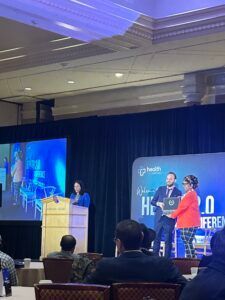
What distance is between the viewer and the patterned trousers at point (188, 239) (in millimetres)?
8648

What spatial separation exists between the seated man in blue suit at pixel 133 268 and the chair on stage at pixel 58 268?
2097 millimetres

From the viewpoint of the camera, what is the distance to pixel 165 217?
9.05 metres

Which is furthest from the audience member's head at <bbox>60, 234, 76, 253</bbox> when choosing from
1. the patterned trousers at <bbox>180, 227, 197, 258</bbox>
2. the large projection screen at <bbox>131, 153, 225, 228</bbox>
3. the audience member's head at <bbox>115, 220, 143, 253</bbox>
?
the patterned trousers at <bbox>180, 227, 197, 258</bbox>

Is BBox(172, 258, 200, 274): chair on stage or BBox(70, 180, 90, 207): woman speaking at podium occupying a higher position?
BBox(70, 180, 90, 207): woman speaking at podium

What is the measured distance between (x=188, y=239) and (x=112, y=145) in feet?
8.41

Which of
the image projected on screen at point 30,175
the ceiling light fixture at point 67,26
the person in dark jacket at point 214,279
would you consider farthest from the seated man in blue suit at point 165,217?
the person in dark jacket at point 214,279

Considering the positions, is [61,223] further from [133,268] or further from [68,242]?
[133,268]

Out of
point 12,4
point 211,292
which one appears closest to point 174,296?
point 211,292

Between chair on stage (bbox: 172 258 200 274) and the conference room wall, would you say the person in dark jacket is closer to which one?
chair on stage (bbox: 172 258 200 274)

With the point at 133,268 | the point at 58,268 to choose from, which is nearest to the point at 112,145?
the point at 58,268

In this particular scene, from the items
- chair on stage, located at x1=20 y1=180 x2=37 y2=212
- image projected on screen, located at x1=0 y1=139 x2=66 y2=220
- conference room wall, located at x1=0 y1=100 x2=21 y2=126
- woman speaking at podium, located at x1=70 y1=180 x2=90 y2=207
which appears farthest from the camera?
conference room wall, located at x1=0 y1=100 x2=21 y2=126

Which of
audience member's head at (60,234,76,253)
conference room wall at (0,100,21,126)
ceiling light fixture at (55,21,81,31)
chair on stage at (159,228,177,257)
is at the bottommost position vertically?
chair on stage at (159,228,177,257)

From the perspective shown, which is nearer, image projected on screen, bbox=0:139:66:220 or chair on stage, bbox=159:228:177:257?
chair on stage, bbox=159:228:177:257

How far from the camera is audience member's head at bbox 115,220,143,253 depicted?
122 inches
